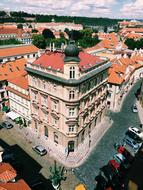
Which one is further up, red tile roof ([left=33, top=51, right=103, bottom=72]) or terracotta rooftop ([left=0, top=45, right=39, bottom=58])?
red tile roof ([left=33, top=51, right=103, bottom=72])

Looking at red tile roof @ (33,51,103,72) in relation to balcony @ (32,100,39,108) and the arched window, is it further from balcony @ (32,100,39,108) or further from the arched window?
balcony @ (32,100,39,108)

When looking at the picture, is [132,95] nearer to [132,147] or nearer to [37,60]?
[132,147]

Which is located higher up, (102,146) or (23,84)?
(23,84)

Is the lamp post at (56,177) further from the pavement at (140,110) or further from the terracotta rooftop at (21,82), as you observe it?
the pavement at (140,110)

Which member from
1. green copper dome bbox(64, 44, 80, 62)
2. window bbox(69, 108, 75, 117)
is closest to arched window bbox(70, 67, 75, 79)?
Answer: green copper dome bbox(64, 44, 80, 62)

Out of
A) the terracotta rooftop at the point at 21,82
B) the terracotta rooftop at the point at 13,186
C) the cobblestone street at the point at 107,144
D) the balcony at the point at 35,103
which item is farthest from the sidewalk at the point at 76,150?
the terracotta rooftop at the point at 13,186

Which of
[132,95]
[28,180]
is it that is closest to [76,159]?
[28,180]

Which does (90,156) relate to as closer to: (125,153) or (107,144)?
(107,144)

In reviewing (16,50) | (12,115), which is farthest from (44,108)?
(16,50)
